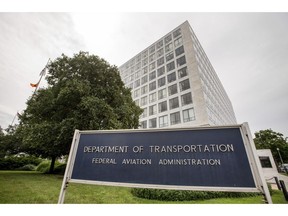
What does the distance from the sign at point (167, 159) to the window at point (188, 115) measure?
2321 cm

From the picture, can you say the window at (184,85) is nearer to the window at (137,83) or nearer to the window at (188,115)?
the window at (188,115)

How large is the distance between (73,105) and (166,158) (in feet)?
40.2

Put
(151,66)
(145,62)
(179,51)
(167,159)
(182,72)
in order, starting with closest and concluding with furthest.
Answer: (167,159) < (182,72) < (179,51) < (151,66) < (145,62)

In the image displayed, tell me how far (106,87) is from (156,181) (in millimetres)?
12450

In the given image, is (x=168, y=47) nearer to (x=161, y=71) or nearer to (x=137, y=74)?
(x=161, y=71)

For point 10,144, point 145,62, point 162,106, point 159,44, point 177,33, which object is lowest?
point 10,144

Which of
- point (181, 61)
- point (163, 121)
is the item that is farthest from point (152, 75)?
point (163, 121)

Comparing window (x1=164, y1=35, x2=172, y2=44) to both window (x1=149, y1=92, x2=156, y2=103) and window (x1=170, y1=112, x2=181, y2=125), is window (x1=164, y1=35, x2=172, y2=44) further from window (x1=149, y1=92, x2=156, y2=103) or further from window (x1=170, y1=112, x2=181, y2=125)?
window (x1=170, y1=112, x2=181, y2=125)

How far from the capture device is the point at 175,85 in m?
29.5

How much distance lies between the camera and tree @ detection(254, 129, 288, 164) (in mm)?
31380

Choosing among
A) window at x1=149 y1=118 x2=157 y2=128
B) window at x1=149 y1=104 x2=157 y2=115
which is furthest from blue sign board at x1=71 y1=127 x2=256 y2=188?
window at x1=149 y1=104 x2=157 y2=115

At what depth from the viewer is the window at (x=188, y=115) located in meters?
24.8

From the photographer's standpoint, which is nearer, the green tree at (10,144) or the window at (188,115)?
the green tree at (10,144)

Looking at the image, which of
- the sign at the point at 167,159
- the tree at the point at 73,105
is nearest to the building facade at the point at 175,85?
the tree at the point at 73,105
